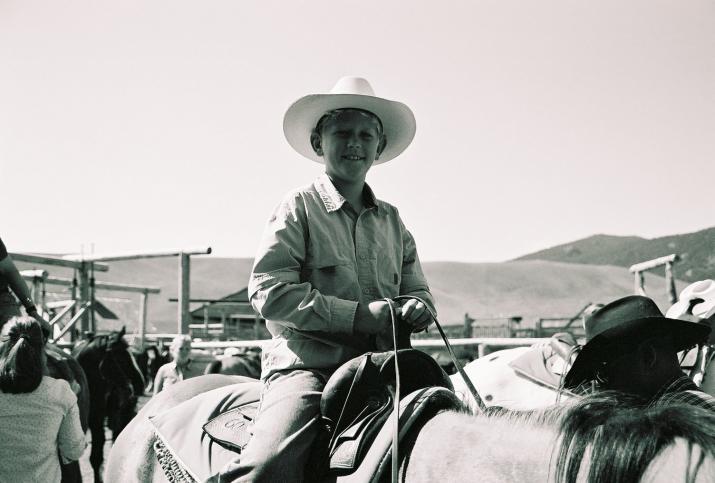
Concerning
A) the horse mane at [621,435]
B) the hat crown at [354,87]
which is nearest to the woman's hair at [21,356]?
the hat crown at [354,87]

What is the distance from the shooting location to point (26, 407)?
14.3 ft

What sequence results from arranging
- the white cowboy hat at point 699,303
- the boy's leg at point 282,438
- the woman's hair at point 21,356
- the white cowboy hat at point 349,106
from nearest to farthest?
the boy's leg at point 282,438, the white cowboy hat at point 349,106, the white cowboy hat at point 699,303, the woman's hair at point 21,356

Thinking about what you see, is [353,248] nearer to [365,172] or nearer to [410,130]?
[365,172]

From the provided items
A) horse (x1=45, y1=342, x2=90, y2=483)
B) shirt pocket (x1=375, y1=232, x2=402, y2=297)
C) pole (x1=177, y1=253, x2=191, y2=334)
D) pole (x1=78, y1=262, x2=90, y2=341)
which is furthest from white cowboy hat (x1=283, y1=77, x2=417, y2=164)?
pole (x1=78, y1=262, x2=90, y2=341)

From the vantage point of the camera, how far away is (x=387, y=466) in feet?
5.90

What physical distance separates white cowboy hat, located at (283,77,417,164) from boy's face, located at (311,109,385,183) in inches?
2.2

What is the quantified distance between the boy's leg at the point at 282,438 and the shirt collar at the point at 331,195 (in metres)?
0.68

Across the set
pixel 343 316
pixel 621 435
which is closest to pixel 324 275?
pixel 343 316

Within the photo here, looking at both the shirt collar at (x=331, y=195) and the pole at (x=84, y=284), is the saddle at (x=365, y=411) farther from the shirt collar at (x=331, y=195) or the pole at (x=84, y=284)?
the pole at (x=84, y=284)

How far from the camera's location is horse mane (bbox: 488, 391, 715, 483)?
1.29 m

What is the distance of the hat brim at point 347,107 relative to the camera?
2.84m

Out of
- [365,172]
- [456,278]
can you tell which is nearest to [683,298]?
[365,172]

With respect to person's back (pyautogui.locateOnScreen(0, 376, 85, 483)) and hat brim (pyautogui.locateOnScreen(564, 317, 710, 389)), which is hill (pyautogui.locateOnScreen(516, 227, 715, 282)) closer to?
person's back (pyautogui.locateOnScreen(0, 376, 85, 483))

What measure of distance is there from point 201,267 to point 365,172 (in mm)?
95557
